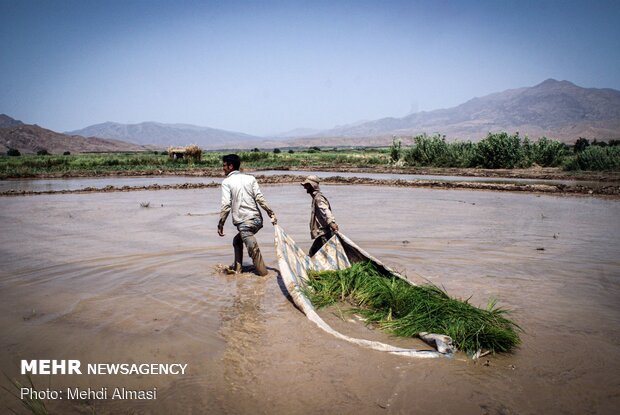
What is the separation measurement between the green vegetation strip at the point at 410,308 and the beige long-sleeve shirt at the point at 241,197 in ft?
4.03

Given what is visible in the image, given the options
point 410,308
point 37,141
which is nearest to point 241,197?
point 410,308

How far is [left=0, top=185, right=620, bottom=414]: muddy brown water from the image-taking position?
330cm

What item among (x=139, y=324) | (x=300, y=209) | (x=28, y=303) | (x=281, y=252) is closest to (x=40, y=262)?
(x=28, y=303)

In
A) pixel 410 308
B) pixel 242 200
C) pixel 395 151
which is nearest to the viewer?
pixel 410 308

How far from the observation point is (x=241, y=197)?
6.03m

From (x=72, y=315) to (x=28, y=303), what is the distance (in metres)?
0.83

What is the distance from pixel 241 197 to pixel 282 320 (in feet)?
6.49

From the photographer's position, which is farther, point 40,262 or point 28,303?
point 40,262

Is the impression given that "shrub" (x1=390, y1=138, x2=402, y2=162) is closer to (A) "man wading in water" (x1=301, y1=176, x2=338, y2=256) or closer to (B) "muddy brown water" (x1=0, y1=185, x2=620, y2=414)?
(B) "muddy brown water" (x1=0, y1=185, x2=620, y2=414)

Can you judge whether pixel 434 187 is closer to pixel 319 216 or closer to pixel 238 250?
pixel 319 216

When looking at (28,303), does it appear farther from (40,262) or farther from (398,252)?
(398,252)

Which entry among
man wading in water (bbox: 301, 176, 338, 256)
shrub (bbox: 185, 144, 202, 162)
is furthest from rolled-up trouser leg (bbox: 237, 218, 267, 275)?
shrub (bbox: 185, 144, 202, 162)

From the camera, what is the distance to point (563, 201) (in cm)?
1495

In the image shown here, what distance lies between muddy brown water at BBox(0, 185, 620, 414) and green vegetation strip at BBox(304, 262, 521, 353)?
189 mm
